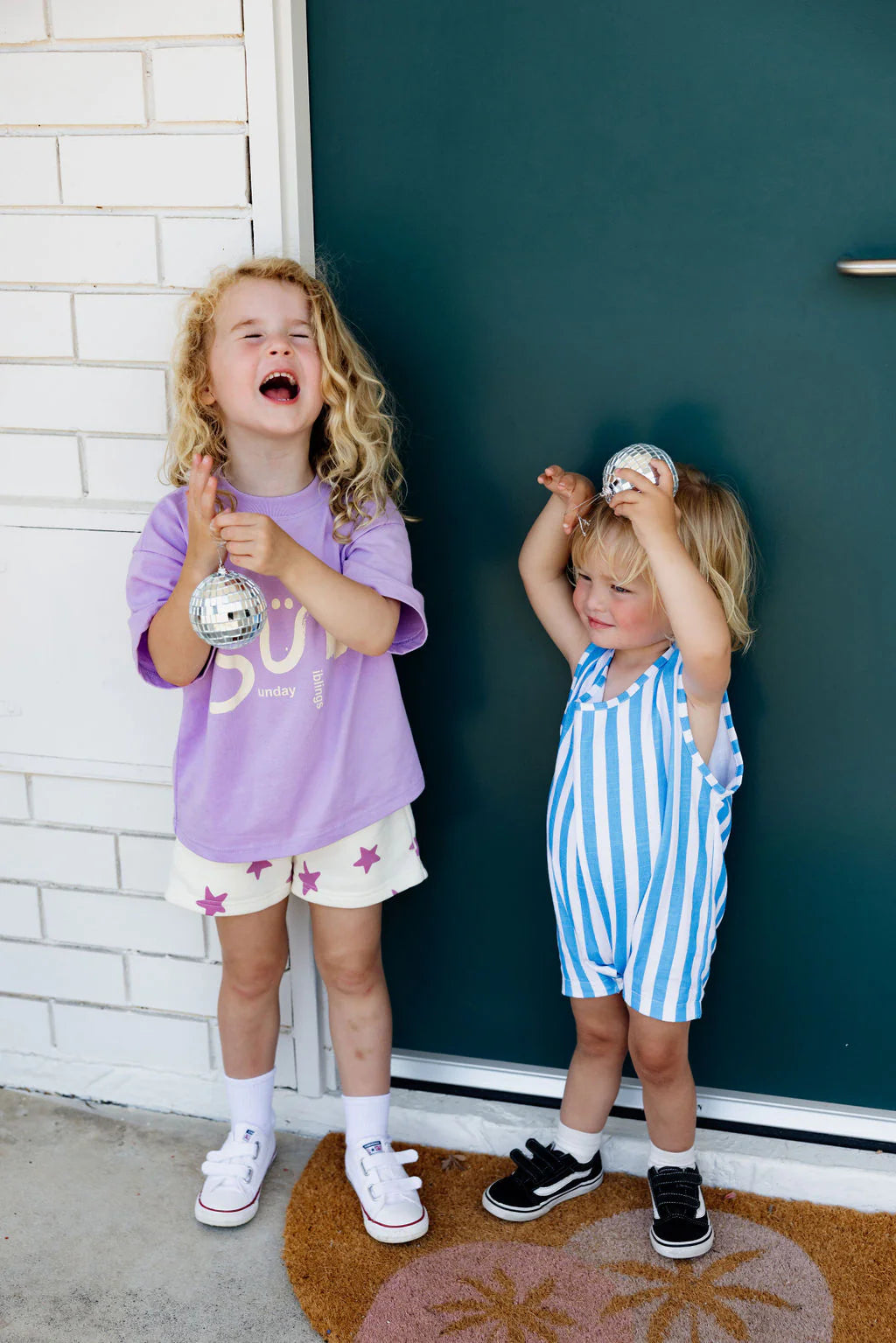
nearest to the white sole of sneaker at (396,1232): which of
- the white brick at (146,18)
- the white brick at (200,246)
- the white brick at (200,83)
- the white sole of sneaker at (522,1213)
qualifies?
the white sole of sneaker at (522,1213)

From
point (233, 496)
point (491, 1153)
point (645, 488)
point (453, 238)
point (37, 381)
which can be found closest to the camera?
point (645, 488)

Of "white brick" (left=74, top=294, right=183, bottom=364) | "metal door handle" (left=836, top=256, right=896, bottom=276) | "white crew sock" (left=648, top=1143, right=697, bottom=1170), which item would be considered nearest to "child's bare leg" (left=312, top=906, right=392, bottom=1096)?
"white crew sock" (left=648, top=1143, right=697, bottom=1170)

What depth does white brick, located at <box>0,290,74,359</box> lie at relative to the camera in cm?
193

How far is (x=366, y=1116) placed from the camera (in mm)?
1954

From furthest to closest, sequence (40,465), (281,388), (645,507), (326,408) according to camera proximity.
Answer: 1. (40,465)
2. (326,408)
3. (281,388)
4. (645,507)

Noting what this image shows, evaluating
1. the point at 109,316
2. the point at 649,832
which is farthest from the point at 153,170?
the point at 649,832

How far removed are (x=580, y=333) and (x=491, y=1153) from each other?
1.49m

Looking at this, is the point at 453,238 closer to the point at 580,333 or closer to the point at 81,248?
the point at 580,333

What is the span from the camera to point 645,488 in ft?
5.09

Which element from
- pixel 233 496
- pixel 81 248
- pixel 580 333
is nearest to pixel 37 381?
pixel 81 248

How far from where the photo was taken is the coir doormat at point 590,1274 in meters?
1.68

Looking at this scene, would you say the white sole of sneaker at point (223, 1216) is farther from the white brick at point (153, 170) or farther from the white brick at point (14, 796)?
the white brick at point (153, 170)

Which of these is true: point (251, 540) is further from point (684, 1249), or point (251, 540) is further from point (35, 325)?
point (684, 1249)

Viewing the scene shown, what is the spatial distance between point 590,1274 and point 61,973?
1157 millimetres
